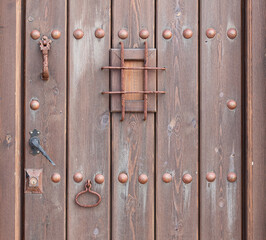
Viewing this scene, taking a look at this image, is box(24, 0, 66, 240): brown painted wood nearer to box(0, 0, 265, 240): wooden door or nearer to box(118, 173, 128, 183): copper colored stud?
box(0, 0, 265, 240): wooden door

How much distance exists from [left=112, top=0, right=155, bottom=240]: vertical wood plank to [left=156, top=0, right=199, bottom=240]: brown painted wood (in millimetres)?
30

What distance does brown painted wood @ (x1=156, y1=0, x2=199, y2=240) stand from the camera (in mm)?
1302

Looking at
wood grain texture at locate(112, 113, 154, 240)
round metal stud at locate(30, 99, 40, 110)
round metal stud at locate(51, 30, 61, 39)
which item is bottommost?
wood grain texture at locate(112, 113, 154, 240)

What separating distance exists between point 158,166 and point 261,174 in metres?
0.35

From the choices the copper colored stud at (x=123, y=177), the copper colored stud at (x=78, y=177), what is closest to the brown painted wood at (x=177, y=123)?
the copper colored stud at (x=123, y=177)

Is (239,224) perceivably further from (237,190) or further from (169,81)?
(169,81)

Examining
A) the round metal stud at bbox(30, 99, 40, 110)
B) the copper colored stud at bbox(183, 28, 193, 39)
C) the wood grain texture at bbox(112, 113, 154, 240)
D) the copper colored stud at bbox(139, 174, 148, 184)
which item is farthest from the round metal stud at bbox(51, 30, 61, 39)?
the copper colored stud at bbox(139, 174, 148, 184)

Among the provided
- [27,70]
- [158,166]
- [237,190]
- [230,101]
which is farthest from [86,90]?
[237,190]

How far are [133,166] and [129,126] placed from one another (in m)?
0.14

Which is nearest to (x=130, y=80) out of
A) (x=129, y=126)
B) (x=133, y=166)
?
(x=129, y=126)

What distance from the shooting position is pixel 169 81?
51.5 inches

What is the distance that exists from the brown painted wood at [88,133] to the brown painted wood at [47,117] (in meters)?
0.03

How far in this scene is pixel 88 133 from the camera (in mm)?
1301

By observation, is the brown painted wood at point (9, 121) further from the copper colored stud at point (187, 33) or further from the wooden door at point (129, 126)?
the copper colored stud at point (187, 33)
